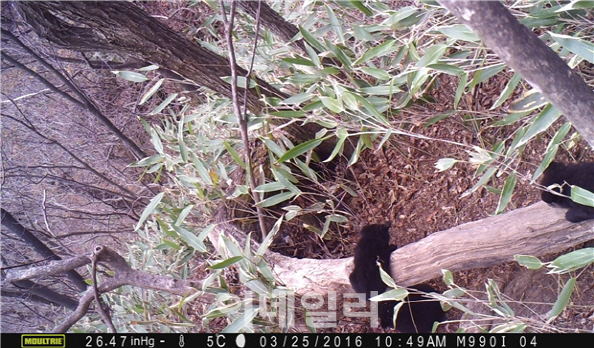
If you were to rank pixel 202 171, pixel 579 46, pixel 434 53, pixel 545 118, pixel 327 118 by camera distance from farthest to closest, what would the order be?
pixel 202 171 → pixel 327 118 → pixel 434 53 → pixel 545 118 → pixel 579 46

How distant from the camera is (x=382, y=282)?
149 centimetres

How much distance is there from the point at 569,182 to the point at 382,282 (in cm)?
58

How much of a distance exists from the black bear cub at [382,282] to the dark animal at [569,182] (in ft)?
1.45

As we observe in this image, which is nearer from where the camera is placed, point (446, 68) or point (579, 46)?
point (579, 46)

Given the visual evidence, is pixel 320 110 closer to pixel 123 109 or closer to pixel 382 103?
pixel 382 103

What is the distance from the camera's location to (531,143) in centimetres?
177

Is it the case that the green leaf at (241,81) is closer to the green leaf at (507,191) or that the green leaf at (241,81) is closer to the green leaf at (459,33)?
the green leaf at (459,33)

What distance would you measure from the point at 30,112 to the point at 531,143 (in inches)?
113

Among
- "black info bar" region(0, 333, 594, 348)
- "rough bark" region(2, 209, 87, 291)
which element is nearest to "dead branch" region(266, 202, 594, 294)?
"black info bar" region(0, 333, 594, 348)

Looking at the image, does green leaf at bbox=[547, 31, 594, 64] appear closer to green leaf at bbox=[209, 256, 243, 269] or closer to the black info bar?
the black info bar

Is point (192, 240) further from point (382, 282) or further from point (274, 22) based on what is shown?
point (274, 22)

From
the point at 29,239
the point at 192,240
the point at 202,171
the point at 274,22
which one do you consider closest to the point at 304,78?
the point at 274,22

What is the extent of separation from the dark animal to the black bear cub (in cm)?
44

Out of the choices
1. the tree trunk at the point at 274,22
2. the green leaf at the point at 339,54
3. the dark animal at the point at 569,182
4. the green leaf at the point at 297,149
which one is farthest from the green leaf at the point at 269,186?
the dark animal at the point at 569,182
